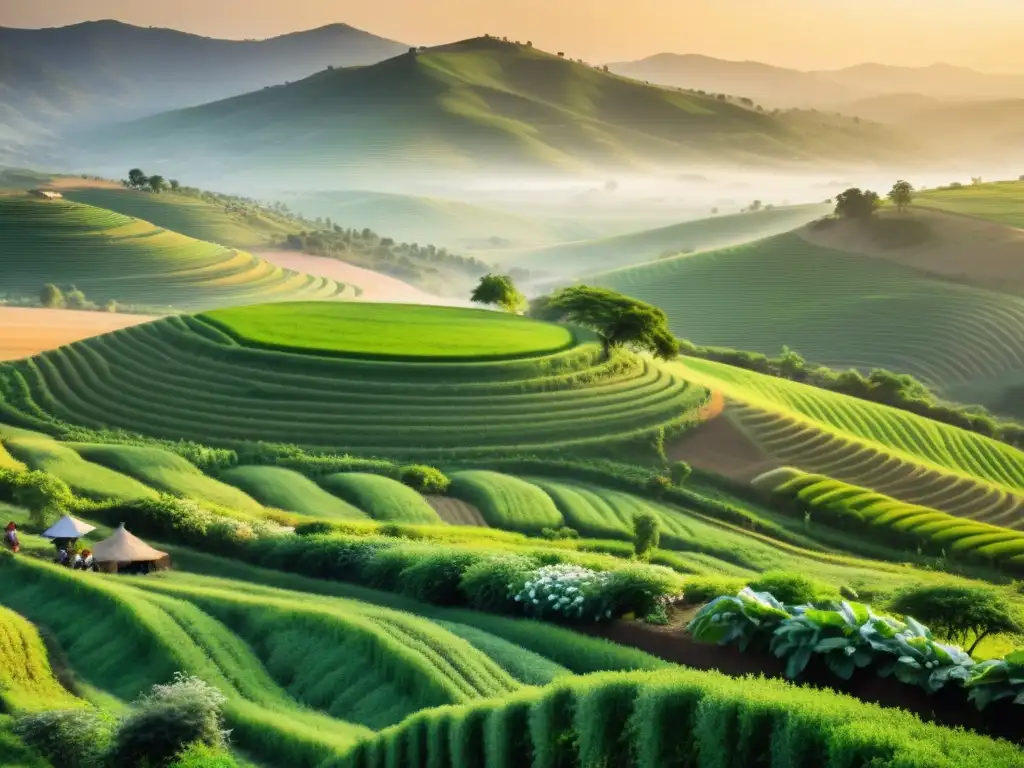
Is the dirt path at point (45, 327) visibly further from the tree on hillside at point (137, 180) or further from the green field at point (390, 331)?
the tree on hillside at point (137, 180)

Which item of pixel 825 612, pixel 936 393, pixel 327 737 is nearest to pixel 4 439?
pixel 327 737

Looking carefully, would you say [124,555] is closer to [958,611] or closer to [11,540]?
[11,540]

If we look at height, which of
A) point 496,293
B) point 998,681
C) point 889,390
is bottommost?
point 889,390

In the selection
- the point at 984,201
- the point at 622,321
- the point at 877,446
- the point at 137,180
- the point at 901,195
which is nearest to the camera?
the point at 877,446

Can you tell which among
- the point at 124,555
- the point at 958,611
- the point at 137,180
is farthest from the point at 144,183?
the point at 958,611

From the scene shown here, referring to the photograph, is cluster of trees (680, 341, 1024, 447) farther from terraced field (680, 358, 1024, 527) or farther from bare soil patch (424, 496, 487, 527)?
bare soil patch (424, 496, 487, 527)

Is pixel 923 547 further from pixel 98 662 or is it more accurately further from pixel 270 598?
pixel 98 662

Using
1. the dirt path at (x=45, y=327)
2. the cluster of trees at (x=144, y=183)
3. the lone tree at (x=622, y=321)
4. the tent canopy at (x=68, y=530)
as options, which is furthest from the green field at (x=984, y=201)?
the tent canopy at (x=68, y=530)
